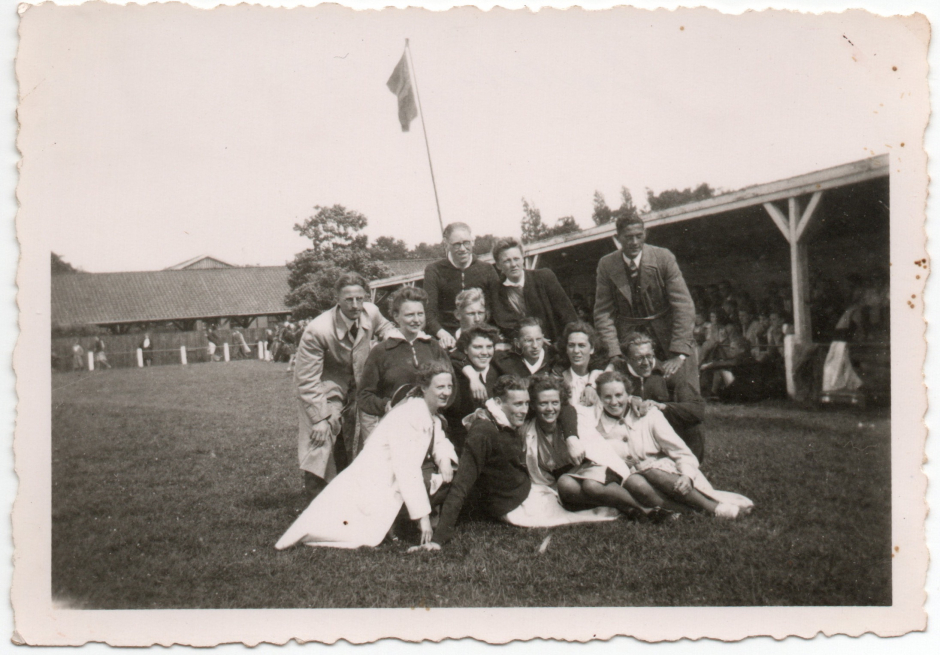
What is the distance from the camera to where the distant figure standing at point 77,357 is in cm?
453

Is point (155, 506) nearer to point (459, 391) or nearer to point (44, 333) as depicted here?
point (44, 333)

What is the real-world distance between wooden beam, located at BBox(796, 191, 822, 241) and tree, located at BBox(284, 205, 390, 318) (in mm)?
4015

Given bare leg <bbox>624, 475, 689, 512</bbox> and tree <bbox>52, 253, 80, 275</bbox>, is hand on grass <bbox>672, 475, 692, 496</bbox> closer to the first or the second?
bare leg <bbox>624, 475, 689, 512</bbox>

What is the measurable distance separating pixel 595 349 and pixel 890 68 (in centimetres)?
238

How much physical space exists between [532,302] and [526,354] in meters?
0.44

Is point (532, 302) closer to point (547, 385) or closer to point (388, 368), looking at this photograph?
point (547, 385)

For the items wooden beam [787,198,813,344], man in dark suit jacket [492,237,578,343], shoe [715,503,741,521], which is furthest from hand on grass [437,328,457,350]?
wooden beam [787,198,813,344]

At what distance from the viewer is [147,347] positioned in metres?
8.20

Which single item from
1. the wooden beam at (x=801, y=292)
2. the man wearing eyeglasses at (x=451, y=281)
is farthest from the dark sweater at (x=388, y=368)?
the wooden beam at (x=801, y=292)

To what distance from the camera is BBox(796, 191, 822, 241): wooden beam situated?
19.2 feet

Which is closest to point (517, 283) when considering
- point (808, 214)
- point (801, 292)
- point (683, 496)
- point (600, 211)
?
point (683, 496)

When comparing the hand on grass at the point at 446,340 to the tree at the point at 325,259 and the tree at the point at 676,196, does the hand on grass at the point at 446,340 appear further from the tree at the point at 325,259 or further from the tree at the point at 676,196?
the tree at the point at 676,196

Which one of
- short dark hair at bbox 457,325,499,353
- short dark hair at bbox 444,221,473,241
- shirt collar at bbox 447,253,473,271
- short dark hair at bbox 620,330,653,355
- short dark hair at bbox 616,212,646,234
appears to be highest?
short dark hair at bbox 616,212,646,234

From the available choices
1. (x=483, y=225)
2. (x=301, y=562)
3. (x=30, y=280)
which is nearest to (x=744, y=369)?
(x=483, y=225)
